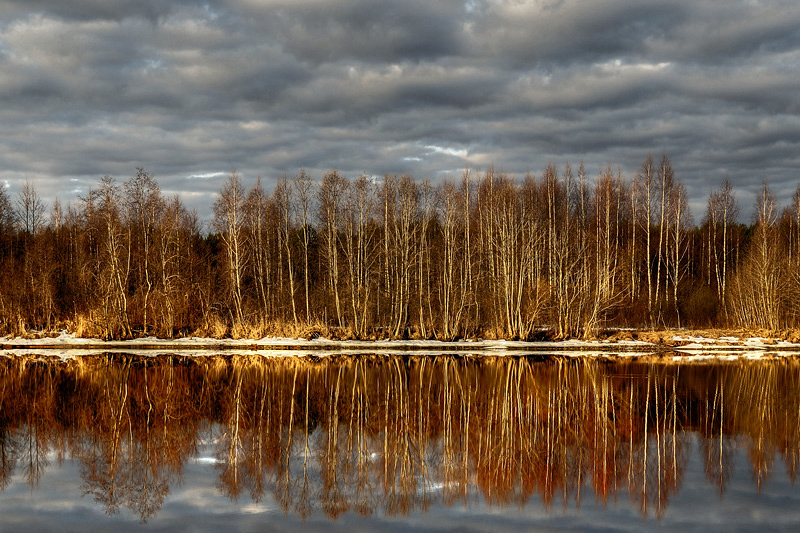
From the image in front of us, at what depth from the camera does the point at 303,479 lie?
9750 mm

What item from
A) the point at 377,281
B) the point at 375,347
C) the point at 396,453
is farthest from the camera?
the point at 377,281

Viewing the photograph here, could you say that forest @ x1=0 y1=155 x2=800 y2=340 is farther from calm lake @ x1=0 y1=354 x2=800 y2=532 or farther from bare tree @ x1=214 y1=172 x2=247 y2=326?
calm lake @ x1=0 y1=354 x2=800 y2=532

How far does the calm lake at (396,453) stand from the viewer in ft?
27.5

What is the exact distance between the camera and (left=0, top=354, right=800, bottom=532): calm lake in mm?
8367

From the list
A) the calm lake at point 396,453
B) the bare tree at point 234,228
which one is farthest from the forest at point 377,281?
the calm lake at point 396,453

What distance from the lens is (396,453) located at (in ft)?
36.7

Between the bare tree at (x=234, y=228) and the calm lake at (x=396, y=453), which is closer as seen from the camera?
the calm lake at (x=396, y=453)

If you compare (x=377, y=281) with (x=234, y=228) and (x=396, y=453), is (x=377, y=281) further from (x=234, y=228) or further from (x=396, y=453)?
(x=396, y=453)

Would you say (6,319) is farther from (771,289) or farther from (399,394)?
(771,289)

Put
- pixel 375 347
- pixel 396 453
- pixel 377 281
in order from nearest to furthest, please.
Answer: pixel 396 453, pixel 375 347, pixel 377 281

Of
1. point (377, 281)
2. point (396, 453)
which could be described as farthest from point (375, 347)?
point (396, 453)

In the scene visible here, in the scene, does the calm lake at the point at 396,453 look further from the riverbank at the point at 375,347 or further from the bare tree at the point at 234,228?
the bare tree at the point at 234,228

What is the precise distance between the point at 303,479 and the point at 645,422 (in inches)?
306

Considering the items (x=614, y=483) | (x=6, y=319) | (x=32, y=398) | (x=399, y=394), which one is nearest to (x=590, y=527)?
(x=614, y=483)
